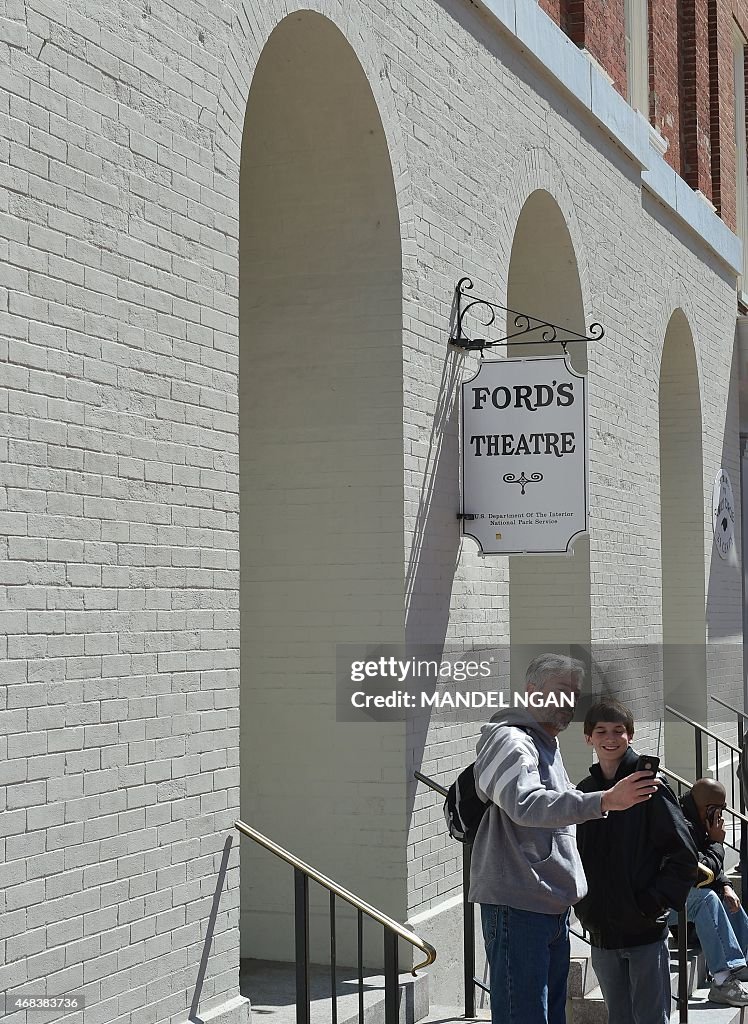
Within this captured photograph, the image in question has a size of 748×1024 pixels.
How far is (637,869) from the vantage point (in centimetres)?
523

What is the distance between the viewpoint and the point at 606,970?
17.7 ft

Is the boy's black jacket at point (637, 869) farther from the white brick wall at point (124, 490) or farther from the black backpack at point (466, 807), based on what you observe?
the white brick wall at point (124, 490)

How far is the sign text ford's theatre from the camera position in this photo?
7.49 m

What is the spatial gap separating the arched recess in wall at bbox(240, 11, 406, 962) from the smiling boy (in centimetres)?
186

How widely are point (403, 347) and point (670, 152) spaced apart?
7.23m

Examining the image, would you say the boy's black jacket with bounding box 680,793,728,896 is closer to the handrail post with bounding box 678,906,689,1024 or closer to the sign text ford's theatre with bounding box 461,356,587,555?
the handrail post with bounding box 678,906,689,1024

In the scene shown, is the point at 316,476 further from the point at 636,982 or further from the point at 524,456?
the point at 636,982

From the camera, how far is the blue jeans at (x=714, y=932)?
7.60 meters

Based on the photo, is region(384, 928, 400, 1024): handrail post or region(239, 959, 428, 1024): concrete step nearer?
region(384, 928, 400, 1024): handrail post

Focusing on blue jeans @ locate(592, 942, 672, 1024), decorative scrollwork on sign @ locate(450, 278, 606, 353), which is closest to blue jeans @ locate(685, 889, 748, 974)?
blue jeans @ locate(592, 942, 672, 1024)

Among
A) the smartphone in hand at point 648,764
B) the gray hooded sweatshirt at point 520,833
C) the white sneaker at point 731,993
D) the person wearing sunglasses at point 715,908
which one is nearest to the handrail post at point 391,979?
the gray hooded sweatshirt at point 520,833

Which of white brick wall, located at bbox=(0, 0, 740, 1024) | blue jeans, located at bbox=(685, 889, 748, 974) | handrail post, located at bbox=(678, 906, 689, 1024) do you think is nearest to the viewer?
white brick wall, located at bbox=(0, 0, 740, 1024)

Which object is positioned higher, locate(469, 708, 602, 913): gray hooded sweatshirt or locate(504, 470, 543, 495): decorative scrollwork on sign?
locate(504, 470, 543, 495): decorative scrollwork on sign

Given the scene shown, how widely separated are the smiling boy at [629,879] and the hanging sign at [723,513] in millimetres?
9121
